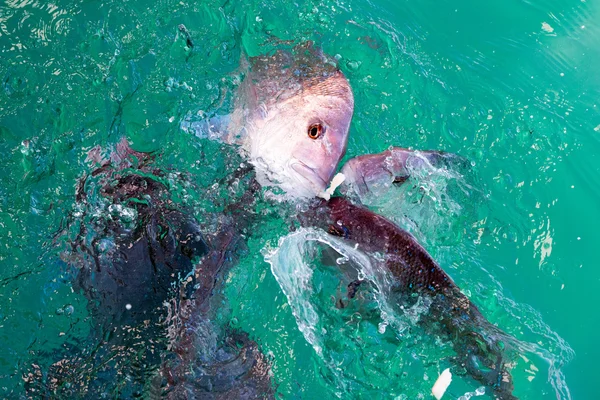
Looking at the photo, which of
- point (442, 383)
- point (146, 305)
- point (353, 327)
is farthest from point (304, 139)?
point (442, 383)

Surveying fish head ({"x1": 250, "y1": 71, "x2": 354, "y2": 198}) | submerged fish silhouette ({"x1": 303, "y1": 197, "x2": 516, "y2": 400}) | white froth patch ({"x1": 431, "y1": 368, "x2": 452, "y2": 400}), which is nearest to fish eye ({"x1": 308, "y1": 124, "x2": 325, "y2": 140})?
fish head ({"x1": 250, "y1": 71, "x2": 354, "y2": 198})

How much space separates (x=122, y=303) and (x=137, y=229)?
37 cm

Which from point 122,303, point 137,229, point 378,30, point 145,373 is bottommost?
point 145,373

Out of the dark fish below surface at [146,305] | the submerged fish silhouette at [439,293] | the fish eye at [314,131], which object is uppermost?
the fish eye at [314,131]

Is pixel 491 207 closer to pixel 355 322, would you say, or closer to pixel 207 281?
pixel 355 322

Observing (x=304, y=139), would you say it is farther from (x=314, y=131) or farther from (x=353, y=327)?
(x=353, y=327)

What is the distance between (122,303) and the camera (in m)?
2.25

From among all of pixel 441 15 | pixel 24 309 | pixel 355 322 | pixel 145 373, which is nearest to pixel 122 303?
pixel 145 373

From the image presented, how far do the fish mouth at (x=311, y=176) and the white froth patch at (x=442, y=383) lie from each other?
3.73 ft

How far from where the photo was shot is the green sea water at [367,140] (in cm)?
253

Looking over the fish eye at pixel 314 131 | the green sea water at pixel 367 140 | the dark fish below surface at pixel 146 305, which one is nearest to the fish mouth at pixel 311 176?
the fish eye at pixel 314 131

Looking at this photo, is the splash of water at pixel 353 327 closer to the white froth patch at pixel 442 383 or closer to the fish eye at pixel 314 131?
the white froth patch at pixel 442 383

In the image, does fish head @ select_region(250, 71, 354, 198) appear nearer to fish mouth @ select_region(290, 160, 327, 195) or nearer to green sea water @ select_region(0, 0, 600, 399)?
fish mouth @ select_region(290, 160, 327, 195)

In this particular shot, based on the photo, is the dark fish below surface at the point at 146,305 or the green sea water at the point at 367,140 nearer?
the dark fish below surface at the point at 146,305
